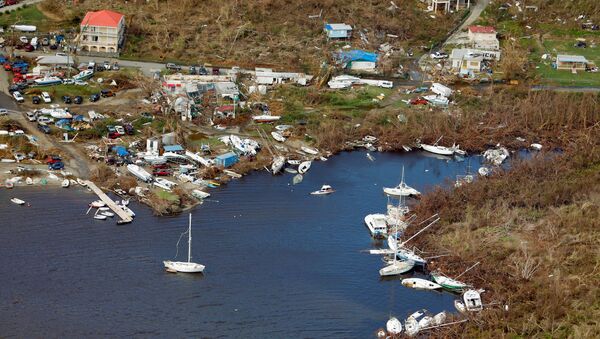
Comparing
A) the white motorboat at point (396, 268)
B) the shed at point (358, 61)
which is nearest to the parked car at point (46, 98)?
the shed at point (358, 61)

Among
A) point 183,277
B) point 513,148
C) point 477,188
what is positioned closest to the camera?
point 183,277

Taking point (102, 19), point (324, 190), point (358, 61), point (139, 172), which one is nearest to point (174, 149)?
point (139, 172)

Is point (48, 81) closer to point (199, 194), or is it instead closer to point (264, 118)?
point (264, 118)

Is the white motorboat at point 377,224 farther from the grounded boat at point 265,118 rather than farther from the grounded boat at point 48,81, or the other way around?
the grounded boat at point 48,81

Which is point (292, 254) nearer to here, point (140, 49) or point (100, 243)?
point (100, 243)

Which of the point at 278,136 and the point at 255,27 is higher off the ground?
the point at 255,27

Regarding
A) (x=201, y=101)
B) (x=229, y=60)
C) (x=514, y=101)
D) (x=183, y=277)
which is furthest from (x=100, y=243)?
(x=514, y=101)
